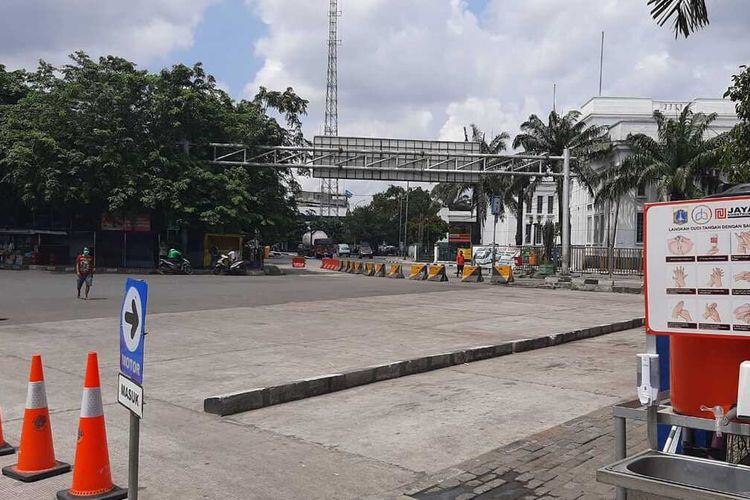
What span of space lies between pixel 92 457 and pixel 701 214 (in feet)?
13.9

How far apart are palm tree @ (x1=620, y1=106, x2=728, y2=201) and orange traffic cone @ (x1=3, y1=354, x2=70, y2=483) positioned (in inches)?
1557

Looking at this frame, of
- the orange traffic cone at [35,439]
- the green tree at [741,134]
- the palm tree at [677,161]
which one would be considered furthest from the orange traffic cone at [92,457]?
the palm tree at [677,161]

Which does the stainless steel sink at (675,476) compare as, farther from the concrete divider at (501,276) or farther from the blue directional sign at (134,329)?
the concrete divider at (501,276)

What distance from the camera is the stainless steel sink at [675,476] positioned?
3.19 metres

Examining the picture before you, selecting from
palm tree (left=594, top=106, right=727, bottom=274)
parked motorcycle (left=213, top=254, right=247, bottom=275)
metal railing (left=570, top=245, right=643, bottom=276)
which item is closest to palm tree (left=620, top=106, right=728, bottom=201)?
palm tree (left=594, top=106, right=727, bottom=274)

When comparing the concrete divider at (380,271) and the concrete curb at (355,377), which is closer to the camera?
the concrete curb at (355,377)

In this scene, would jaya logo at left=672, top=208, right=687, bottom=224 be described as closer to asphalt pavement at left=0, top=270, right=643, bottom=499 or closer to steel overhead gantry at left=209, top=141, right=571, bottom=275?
asphalt pavement at left=0, top=270, right=643, bottom=499

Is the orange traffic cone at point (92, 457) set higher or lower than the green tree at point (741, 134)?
lower

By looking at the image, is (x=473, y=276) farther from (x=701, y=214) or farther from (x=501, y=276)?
(x=701, y=214)

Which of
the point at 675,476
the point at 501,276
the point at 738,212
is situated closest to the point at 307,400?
the point at 675,476

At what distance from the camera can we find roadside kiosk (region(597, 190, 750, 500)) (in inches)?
136

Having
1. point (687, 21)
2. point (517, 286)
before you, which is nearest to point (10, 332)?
point (687, 21)

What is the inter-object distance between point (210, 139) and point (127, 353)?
1414 inches

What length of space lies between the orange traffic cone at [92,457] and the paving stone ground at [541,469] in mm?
2180
